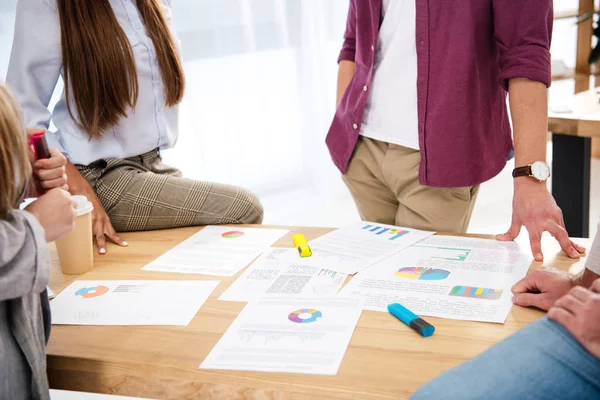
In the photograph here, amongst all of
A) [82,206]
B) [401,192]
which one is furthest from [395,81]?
[82,206]

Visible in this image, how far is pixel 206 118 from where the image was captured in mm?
3152

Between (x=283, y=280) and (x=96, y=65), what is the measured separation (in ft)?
2.41

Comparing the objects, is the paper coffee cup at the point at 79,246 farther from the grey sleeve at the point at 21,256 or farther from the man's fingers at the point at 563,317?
the man's fingers at the point at 563,317

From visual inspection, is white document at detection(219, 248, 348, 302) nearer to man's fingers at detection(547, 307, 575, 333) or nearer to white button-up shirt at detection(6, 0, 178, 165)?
man's fingers at detection(547, 307, 575, 333)

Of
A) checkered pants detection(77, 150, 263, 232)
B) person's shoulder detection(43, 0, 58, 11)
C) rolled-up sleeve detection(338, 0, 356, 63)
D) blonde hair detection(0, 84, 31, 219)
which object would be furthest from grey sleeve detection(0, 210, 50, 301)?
rolled-up sleeve detection(338, 0, 356, 63)

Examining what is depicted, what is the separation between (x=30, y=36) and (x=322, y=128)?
2246mm

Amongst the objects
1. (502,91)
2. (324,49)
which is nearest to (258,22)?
(324,49)

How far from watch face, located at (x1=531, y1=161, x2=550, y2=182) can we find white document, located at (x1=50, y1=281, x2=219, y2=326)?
650 mm

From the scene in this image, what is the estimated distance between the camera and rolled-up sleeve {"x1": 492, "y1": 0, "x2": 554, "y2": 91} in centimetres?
126

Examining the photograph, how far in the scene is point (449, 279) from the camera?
110 centimetres

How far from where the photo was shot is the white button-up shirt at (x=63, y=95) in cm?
145

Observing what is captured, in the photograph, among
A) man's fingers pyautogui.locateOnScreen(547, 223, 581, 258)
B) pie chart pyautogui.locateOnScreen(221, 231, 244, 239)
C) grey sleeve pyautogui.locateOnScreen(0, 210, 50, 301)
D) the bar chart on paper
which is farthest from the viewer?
pie chart pyautogui.locateOnScreen(221, 231, 244, 239)

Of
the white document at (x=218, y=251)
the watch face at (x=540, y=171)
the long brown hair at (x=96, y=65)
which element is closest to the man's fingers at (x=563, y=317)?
the watch face at (x=540, y=171)

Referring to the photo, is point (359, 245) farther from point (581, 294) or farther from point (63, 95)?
point (63, 95)
